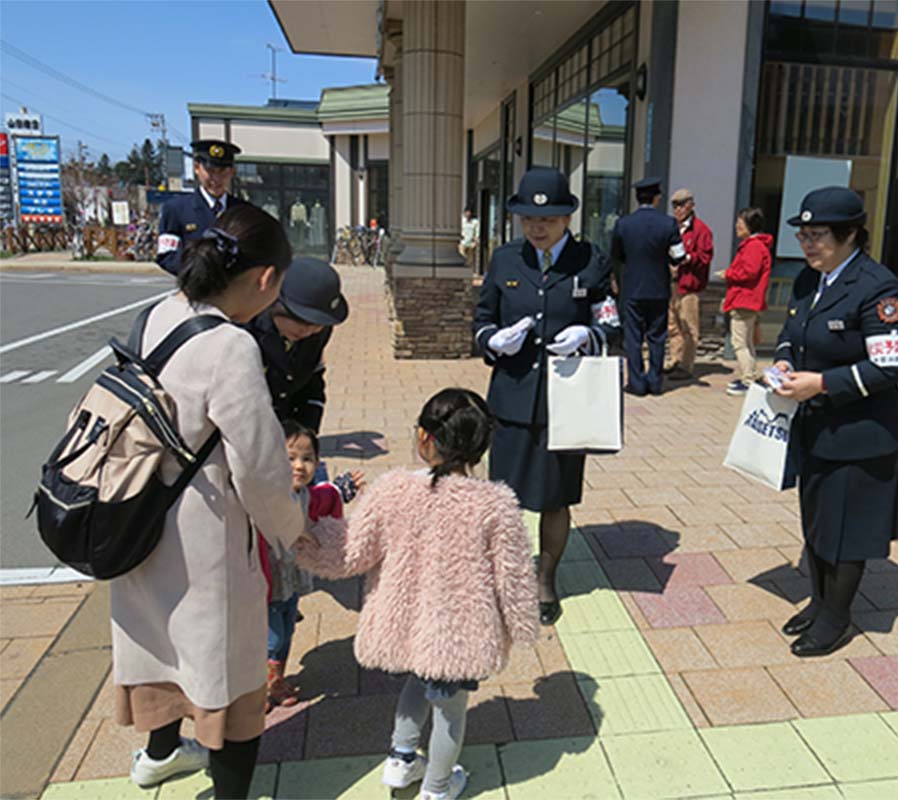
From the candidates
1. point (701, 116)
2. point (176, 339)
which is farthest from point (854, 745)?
point (701, 116)

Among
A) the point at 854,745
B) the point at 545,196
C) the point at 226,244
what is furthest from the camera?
the point at 545,196

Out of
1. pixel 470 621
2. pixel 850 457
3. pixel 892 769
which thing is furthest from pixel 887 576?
pixel 470 621

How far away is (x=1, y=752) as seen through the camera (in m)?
2.74

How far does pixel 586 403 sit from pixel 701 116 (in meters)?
6.51

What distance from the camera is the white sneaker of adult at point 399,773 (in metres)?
2.43

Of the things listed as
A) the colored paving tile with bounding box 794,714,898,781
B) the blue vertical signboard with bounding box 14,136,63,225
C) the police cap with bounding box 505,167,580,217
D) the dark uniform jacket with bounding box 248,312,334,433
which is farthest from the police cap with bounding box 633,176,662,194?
the blue vertical signboard with bounding box 14,136,63,225

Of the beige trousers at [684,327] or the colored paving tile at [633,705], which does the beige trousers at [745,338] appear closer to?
the beige trousers at [684,327]

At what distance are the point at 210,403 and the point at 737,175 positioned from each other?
823 cm

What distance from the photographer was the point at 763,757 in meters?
2.64

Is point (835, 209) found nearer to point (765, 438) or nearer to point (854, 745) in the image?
point (765, 438)

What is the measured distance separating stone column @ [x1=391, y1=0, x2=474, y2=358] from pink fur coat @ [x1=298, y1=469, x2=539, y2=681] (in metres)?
7.04

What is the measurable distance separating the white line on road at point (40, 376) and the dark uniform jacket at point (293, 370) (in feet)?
21.8

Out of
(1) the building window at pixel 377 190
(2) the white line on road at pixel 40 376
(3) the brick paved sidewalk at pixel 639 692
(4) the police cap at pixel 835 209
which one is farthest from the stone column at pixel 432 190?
(1) the building window at pixel 377 190

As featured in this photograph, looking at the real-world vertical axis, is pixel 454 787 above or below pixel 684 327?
below
